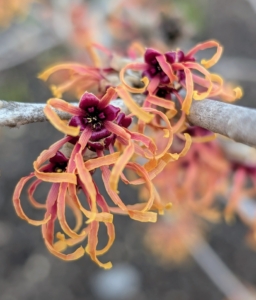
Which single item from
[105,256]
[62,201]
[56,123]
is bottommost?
[105,256]

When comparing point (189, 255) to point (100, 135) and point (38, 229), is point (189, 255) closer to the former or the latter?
point (38, 229)

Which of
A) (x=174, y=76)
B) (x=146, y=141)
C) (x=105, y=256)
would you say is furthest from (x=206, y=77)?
(x=105, y=256)

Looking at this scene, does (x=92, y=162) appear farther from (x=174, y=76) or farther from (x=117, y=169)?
(x=174, y=76)

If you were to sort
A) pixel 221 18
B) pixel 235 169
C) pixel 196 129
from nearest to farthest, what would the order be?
pixel 196 129 < pixel 235 169 < pixel 221 18

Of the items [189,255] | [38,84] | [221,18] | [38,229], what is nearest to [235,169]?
[189,255]

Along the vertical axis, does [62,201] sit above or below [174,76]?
below

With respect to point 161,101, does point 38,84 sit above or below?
below

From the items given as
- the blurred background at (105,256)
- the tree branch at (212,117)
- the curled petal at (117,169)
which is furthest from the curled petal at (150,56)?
the blurred background at (105,256)

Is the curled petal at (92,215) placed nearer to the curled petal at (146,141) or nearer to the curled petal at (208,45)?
the curled petal at (146,141)
